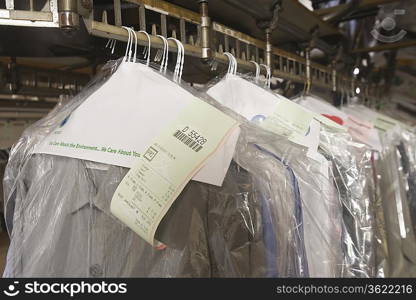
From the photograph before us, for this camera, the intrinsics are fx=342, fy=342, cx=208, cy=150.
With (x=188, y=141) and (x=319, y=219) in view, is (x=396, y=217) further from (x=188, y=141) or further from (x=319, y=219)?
(x=188, y=141)

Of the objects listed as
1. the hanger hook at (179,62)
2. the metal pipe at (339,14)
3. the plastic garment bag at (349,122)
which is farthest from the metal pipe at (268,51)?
the metal pipe at (339,14)

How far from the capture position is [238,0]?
0.73 meters

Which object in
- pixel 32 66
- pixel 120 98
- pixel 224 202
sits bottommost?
pixel 224 202

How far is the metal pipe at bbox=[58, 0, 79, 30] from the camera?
39cm

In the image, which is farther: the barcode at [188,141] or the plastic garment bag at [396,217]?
the plastic garment bag at [396,217]

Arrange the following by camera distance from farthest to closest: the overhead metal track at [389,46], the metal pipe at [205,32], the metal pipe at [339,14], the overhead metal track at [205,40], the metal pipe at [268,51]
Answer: the overhead metal track at [389,46], the metal pipe at [339,14], the metal pipe at [268,51], the metal pipe at [205,32], the overhead metal track at [205,40]

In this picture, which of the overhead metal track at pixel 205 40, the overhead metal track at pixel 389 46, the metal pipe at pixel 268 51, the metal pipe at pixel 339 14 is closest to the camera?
the overhead metal track at pixel 205 40

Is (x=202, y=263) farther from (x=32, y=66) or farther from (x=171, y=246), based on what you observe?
(x=32, y=66)

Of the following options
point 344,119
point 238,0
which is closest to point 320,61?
point 344,119

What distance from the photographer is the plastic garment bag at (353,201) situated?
1.95ft

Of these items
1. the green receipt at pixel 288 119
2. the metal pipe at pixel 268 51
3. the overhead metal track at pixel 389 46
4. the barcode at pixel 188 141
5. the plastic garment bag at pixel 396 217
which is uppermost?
the overhead metal track at pixel 389 46

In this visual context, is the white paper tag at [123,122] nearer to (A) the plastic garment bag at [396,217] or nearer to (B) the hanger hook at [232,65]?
(B) the hanger hook at [232,65]

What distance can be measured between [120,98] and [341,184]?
42 centimetres

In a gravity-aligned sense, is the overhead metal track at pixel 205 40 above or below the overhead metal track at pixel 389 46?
below
